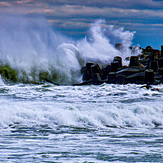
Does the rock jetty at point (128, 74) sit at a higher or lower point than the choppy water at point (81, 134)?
higher

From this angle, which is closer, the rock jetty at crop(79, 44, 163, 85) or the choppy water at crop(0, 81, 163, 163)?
the choppy water at crop(0, 81, 163, 163)

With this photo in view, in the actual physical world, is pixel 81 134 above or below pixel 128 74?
below

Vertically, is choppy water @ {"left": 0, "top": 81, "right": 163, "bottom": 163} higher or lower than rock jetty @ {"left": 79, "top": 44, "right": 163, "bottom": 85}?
lower

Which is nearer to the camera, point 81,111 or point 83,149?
point 83,149

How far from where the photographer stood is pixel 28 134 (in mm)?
11141

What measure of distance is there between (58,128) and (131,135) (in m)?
2.72

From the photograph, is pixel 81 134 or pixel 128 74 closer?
pixel 81 134

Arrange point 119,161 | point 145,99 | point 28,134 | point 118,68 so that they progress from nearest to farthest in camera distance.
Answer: point 119,161 < point 28,134 < point 145,99 < point 118,68

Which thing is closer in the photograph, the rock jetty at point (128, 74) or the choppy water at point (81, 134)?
the choppy water at point (81, 134)

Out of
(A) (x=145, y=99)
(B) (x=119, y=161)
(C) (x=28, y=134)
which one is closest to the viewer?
(B) (x=119, y=161)

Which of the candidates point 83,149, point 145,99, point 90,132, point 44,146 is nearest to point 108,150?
point 83,149

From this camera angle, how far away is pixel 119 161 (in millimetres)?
8242

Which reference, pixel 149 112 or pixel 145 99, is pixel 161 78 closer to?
pixel 145 99

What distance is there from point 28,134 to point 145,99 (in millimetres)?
11167
